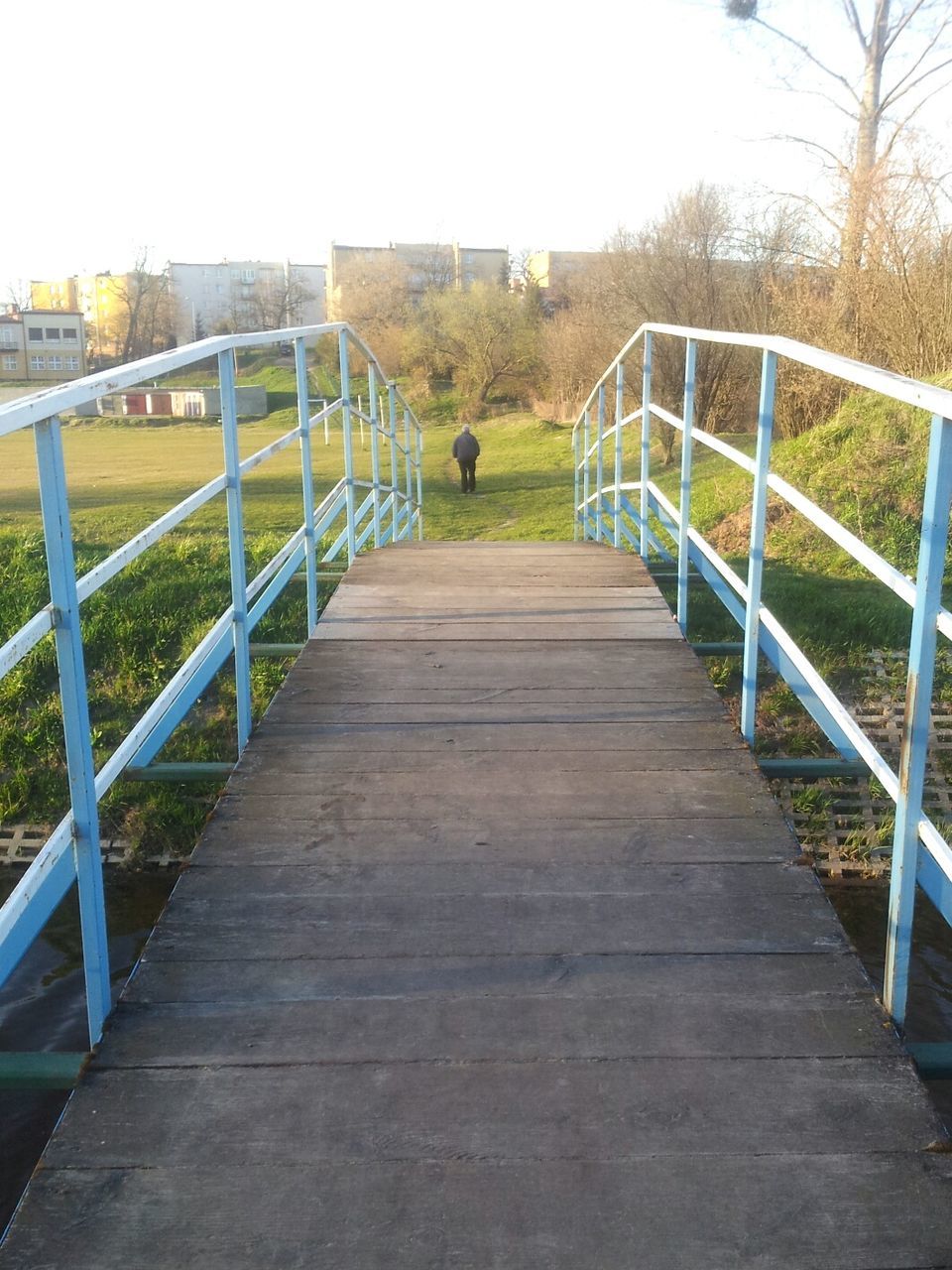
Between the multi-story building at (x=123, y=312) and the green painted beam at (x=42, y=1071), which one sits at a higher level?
the multi-story building at (x=123, y=312)

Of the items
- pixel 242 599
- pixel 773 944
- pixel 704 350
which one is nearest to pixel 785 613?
pixel 242 599

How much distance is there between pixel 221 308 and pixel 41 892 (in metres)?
99.5

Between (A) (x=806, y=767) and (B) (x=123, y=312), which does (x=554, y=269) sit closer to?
(B) (x=123, y=312)

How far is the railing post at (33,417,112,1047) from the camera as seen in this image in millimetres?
1879

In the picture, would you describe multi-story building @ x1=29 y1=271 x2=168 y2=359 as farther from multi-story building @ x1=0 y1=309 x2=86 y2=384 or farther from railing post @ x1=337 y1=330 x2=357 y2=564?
railing post @ x1=337 y1=330 x2=357 y2=564

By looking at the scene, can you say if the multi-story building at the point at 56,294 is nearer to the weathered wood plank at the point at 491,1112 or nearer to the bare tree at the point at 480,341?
the bare tree at the point at 480,341

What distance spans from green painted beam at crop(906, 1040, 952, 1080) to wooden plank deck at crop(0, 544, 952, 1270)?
0.34 feet

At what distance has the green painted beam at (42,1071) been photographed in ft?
6.10

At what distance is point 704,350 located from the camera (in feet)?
65.3

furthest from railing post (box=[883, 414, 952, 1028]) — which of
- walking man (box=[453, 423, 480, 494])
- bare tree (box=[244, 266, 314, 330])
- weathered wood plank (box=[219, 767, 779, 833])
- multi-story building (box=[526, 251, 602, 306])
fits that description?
A: bare tree (box=[244, 266, 314, 330])

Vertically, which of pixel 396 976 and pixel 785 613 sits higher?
pixel 396 976

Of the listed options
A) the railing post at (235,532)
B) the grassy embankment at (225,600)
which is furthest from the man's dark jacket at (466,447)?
the railing post at (235,532)

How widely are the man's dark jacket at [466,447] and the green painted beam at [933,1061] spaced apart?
1629 cm

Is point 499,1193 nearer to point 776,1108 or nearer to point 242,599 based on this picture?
point 776,1108
